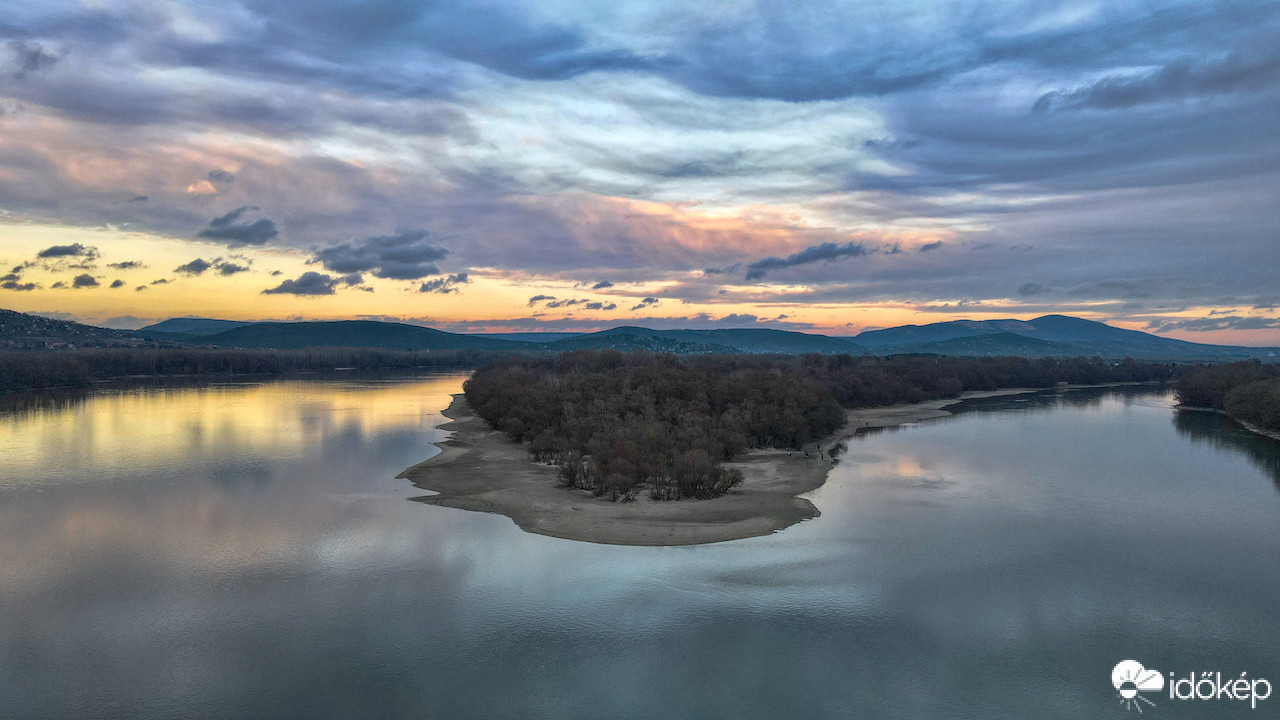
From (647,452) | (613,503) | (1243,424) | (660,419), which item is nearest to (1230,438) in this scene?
(1243,424)

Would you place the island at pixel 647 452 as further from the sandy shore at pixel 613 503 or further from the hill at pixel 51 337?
the hill at pixel 51 337

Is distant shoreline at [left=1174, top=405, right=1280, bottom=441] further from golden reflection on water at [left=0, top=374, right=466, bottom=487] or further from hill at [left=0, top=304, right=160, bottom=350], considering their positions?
hill at [left=0, top=304, right=160, bottom=350]

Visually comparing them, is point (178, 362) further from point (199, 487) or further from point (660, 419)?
point (660, 419)

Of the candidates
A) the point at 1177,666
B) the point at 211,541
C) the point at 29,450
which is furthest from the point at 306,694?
the point at 29,450

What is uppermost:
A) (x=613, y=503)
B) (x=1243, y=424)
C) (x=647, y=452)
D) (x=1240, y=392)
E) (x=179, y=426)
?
(x=1240, y=392)

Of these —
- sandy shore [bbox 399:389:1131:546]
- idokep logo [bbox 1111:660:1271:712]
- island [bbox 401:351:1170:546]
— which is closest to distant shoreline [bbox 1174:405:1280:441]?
island [bbox 401:351:1170:546]

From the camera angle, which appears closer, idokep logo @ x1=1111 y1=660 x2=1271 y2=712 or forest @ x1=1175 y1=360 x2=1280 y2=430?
idokep logo @ x1=1111 y1=660 x2=1271 y2=712

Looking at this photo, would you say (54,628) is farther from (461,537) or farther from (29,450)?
(29,450)
